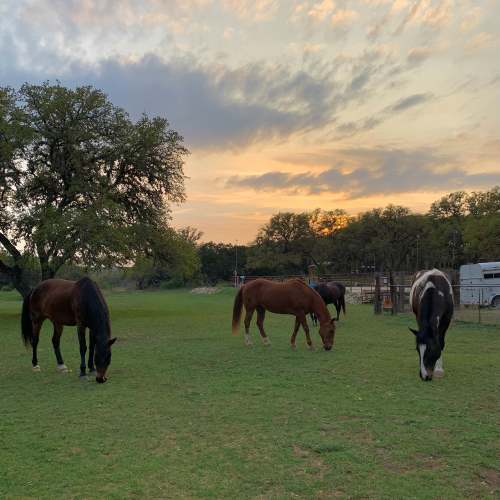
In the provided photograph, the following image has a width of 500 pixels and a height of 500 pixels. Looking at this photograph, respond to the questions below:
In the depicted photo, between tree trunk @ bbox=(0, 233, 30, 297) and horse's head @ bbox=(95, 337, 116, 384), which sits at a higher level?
tree trunk @ bbox=(0, 233, 30, 297)

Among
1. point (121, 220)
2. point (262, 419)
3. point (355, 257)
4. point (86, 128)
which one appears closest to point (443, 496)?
point (262, 419)

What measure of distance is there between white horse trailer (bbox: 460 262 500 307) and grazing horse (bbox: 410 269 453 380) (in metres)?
16.7

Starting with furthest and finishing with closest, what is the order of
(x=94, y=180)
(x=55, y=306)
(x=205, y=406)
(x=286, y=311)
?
(x=94, y=180), (x=286, y=311), (x=55, y=306), (x=205, y=406)

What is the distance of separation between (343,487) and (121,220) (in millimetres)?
18431

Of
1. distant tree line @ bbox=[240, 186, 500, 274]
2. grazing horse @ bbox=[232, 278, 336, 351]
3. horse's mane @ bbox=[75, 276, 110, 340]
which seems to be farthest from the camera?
distant tree line @ bbox=[240, 186, 500, 274]

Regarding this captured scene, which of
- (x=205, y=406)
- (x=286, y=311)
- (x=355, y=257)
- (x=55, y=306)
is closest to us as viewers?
(x=205, y=406)

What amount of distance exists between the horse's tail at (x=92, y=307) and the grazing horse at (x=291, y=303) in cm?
412

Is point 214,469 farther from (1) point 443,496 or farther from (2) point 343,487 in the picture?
(1) point 443,496

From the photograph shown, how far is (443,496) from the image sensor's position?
3.18m

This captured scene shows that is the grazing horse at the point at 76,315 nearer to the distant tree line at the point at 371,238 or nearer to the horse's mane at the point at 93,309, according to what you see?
the horse's mane at the point at 93,309

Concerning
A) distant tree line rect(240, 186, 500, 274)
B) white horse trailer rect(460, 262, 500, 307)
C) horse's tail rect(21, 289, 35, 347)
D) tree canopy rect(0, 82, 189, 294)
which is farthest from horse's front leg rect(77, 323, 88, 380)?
distant tree line rect(240, 186, 500, 274)

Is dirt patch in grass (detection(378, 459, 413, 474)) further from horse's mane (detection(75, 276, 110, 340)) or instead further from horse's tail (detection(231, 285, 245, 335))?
horse's tail (detection(231, 285, 245, 335))

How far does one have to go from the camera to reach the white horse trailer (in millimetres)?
22406

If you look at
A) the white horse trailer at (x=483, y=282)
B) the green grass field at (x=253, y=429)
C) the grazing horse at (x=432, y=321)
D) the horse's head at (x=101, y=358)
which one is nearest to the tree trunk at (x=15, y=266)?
the green grass field at (x=253, y=429)
